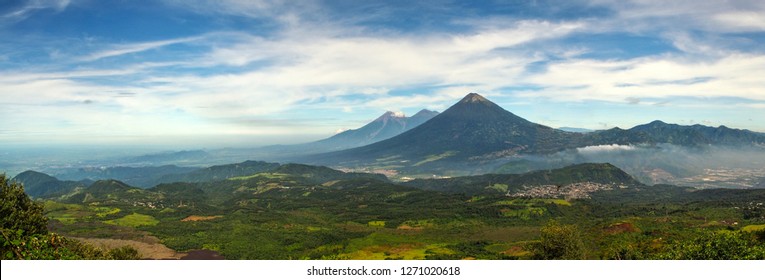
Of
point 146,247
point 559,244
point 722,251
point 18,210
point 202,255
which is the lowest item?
point 202,255

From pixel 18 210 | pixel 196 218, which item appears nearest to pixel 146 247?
pixel 196 218

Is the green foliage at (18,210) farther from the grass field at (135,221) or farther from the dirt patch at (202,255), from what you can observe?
the grass field at (135,221)

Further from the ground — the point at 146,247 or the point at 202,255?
the point at 146,247

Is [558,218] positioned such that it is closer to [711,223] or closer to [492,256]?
[711,223]

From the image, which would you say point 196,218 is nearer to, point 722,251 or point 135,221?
point 135,221

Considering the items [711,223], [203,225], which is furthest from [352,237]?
[711,223]

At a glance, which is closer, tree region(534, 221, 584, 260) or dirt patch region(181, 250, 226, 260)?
tree region(534, 221, 584, 260)

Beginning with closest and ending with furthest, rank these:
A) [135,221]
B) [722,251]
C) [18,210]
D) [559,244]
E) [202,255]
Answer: [722,251], [18,210], [559,244], [202,255], [135,221]

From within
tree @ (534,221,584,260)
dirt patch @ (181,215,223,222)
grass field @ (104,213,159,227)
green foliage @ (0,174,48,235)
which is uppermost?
green foliage @ (0,174,48,235)

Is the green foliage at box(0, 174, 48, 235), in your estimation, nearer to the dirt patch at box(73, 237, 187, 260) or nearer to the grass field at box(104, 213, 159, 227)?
the dirt patch at box(73, 237, 187, 260)

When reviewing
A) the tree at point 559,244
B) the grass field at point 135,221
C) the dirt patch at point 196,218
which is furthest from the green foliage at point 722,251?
the grass field at point 135,221

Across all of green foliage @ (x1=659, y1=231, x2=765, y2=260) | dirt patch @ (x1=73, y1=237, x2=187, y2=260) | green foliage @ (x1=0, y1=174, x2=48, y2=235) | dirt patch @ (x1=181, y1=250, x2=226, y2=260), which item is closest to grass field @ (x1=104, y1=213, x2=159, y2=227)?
dirt patch @ (x1=73, y1=237, x2=187, y2=260)
